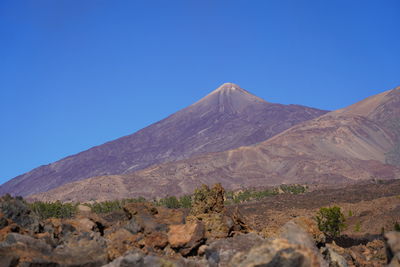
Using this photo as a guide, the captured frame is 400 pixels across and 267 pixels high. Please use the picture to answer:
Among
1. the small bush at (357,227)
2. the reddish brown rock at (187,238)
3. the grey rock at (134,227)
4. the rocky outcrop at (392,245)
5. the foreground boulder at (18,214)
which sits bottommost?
the small bush at (357,227)

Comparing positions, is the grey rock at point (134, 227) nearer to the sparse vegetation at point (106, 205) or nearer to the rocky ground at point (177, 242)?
the rocky ground at point (177, 242)

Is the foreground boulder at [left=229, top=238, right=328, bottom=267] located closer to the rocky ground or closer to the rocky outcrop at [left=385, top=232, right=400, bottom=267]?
the rocky ground

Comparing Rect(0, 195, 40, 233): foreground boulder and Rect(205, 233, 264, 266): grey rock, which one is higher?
Rect(0, 195, 40, 233): foreground boulder

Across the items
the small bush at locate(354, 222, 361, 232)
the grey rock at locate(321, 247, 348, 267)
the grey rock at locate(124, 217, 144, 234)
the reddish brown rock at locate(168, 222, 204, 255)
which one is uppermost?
the grey rock at locate(124, 217, 144, 234)

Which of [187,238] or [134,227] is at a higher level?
[134,227]

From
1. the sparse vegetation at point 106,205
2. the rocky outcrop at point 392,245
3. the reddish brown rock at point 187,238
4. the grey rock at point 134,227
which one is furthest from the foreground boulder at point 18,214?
the rocky outcrop at point 392,245

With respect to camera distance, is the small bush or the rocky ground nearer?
the rocky ground

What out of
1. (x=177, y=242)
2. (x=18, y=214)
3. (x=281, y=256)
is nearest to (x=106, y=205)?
(x=18, y=214)

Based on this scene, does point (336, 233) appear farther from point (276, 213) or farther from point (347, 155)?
point (347, 155)

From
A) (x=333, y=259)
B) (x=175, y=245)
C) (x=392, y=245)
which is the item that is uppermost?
(x=175, y=245)

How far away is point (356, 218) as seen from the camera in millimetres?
48688

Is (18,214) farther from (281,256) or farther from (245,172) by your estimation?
(245,172)

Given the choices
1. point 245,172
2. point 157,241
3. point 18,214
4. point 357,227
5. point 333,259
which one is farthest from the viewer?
point 245,172

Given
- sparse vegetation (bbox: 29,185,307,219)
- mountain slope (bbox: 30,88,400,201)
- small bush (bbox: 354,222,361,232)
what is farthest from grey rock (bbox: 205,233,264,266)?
mountain slope (bbox: 30,88,400,201)
